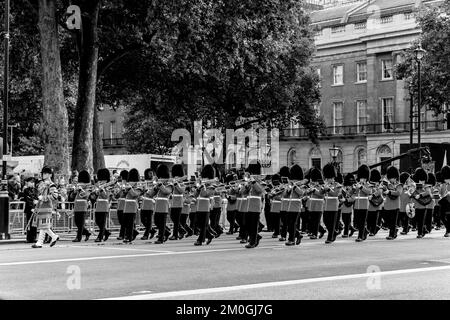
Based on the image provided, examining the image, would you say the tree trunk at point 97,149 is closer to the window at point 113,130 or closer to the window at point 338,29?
the window at point 338,29

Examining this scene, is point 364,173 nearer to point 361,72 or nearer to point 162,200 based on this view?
point 162,200

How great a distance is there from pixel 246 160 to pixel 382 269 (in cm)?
4389

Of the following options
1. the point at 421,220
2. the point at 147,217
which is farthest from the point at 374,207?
the point at 147,217

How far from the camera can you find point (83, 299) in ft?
33.7

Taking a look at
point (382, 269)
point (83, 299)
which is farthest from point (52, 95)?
point (83, 299)

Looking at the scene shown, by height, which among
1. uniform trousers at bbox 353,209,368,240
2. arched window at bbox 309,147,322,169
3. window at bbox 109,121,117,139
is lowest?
uniform trousers at bbox 353,209,368,240

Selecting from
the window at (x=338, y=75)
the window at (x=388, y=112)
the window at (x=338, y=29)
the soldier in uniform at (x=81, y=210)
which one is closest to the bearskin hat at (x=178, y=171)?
the soldier in uniform at (x=81, y=210)

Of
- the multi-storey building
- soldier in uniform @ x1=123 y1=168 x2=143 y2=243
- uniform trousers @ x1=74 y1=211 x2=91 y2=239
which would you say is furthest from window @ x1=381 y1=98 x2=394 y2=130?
uniform trousers @ x1=74 y1=211 x2=91 y2=239

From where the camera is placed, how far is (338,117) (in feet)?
222

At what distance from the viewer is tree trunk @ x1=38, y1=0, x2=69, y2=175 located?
26.9m

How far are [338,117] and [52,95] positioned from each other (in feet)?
142

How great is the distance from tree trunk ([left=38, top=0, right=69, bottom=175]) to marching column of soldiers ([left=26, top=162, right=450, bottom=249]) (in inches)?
165

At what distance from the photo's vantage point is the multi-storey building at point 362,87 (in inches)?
2420

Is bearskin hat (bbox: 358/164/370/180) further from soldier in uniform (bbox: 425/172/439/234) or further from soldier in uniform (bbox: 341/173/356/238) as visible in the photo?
soldier in uniform (bbox: 425/172/439/234)
